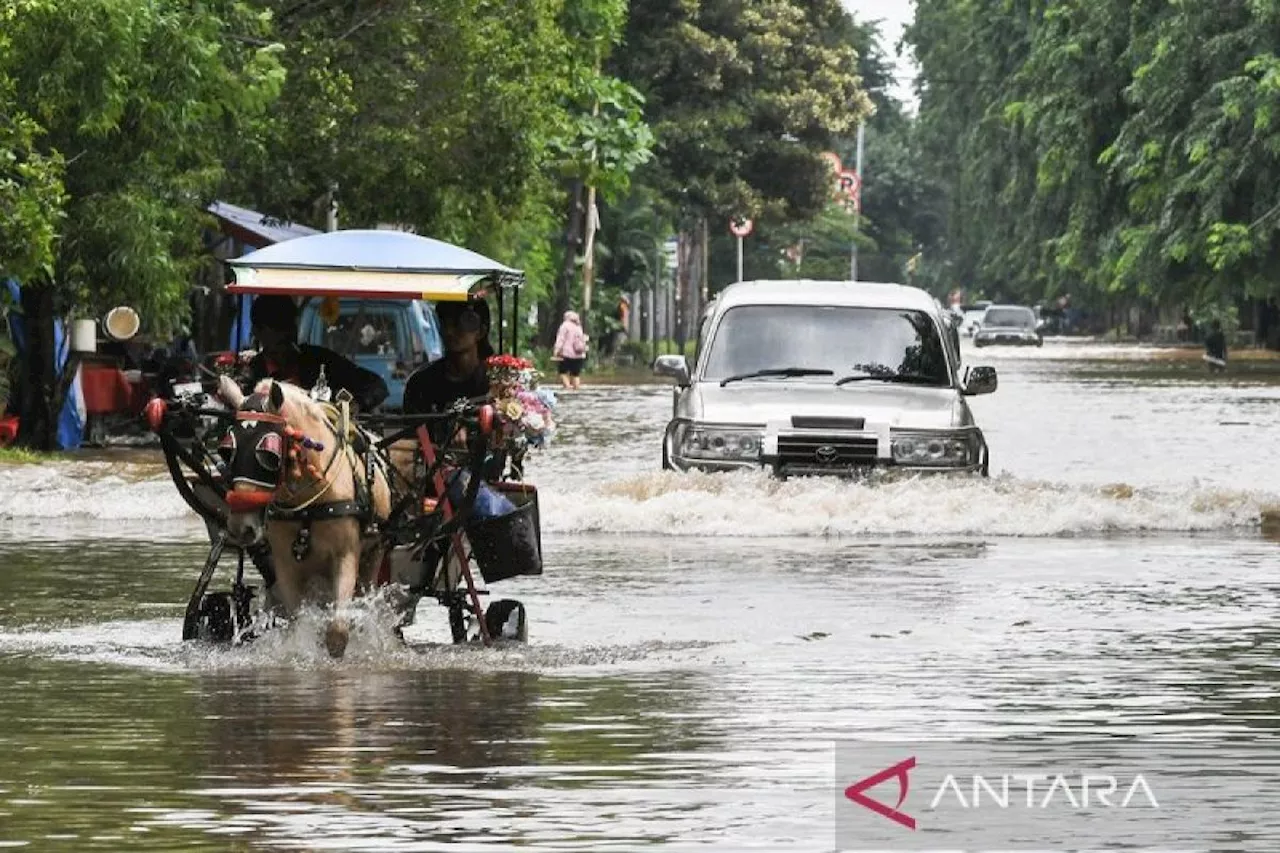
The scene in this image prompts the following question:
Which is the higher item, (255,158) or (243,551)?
(255,158)

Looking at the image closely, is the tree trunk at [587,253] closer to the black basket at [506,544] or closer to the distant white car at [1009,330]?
the distant white car at [1009,330]

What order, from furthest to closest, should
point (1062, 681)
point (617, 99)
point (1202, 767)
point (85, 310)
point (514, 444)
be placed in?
point (617, 99), point (85, 310), point (514, 444), point (1062, 681), point (1202, 767)

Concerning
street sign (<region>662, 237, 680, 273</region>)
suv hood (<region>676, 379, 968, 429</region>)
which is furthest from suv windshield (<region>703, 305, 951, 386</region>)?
street sign (<region>662, 237, 680, 273</region>)

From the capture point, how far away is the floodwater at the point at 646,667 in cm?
1041

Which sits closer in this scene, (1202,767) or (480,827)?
(480,827)

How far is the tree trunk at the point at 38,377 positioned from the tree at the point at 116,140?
15 millimetres

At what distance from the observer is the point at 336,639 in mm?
14094

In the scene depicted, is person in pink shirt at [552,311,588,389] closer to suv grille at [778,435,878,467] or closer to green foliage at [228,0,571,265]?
green foliage at [228,0,571,265]

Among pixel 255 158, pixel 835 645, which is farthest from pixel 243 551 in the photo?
pixel 255 158

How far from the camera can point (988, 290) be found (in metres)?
164

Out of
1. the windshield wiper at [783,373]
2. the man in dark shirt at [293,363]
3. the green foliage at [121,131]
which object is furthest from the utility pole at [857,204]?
the man in dark shirt at [293,363]

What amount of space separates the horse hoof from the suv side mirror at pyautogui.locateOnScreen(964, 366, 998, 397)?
1011 cm

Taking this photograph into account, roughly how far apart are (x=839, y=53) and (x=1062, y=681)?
71.2m

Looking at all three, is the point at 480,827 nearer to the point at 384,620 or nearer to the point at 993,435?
the point at 384,620
